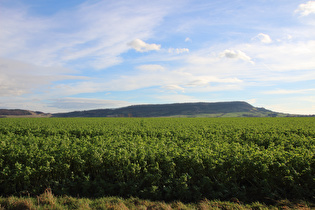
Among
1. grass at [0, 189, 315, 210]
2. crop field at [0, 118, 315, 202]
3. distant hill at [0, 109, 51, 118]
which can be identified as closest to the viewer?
grass at [0, 189, 315, 210]

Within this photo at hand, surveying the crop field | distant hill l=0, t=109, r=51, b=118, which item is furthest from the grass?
distant hill l=0, t=109, r=51, b=118

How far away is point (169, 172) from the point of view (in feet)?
23.4

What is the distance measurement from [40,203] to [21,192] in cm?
125

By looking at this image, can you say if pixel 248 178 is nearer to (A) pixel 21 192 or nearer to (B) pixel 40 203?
(B) pixel 40 203

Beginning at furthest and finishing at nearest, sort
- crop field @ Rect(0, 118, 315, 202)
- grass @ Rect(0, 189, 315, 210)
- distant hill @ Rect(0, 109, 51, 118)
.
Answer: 1. distant hill @ Rect(0, 109, 51, 118)
2. crop field @ Rect(0, 118, 315, 202)
3. grass @ Rect(0, 189, 315, 210)

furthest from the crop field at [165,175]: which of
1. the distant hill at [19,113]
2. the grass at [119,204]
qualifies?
the distant hill at [19,113]

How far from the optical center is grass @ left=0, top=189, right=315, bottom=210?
5.83 m

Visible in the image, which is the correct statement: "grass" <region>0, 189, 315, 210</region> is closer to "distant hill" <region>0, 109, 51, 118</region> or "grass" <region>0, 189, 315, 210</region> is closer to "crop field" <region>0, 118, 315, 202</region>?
"crop field" <region>0, 118, 315, 202</region>


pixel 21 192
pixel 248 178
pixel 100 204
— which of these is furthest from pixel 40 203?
pixel 248 178

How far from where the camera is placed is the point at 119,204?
235 inches

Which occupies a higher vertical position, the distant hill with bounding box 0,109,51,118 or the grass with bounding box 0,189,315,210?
the distant hill with bounding box 0,109,51,118

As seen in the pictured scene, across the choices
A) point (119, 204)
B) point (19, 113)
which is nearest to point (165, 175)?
point (119, 204)

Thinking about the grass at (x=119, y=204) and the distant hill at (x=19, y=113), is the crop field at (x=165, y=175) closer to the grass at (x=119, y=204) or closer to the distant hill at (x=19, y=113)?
the grass at (x=119, y=204)

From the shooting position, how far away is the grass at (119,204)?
5.83m
